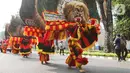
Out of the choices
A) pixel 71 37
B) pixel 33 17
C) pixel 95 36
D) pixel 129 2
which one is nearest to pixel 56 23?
pixel 71 37

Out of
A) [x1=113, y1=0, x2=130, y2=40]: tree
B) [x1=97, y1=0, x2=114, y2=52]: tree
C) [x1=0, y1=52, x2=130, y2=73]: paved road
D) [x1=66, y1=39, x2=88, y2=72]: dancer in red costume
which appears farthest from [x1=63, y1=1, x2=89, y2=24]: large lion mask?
[x1=113, y1=0, x2=130, y2=40]: tree

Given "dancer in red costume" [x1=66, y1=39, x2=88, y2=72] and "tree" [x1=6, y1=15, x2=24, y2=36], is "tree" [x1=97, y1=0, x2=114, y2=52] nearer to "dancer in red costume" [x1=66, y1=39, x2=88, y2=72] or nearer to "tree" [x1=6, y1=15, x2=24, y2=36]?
"tree" [x1=6, y1=15, x2=24, y2=36]

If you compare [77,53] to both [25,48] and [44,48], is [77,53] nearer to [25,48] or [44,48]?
[44,48]

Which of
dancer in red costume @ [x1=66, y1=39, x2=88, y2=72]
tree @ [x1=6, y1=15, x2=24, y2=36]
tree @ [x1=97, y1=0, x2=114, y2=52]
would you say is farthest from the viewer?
tree @ [x1=97, y1=0, x2=114, y2=52]

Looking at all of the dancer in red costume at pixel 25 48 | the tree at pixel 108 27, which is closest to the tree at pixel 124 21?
the tree at pixel 108 27

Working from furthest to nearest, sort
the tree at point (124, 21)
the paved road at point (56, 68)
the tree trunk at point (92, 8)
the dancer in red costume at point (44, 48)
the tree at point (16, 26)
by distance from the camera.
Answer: the tree at point (124, 21), the tree at point (16, 26), the dancer in red costume at point (44, 48), the tree trunk at point (92, 8), the paved road at point (56, 68)

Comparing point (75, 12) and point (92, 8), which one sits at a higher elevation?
point (92, 8)

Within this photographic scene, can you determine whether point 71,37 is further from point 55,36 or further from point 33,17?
point 33,17

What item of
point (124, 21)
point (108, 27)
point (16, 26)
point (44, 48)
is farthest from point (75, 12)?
point (124, 21)

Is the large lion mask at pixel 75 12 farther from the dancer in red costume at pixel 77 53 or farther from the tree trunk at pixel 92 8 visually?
the dancer in red costume at pixel 77 53

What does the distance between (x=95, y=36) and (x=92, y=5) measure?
1.14 meters

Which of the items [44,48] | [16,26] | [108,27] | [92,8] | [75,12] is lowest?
[44,48]

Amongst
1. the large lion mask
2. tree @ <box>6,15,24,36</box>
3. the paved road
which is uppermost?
the large lion mask

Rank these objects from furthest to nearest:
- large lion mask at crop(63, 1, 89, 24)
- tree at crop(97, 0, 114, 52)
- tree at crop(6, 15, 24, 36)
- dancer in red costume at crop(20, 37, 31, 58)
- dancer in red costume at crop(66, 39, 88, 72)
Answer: tree at crop(97, 0, 114, 52), tree at crop(6, 15, 24, 36), dancer in red costume at crop(20, 37, 31, 58), large lion mask at crop(63, 1, 89, 24), dancer in red costume at crop(66, 39, 88, 72)
